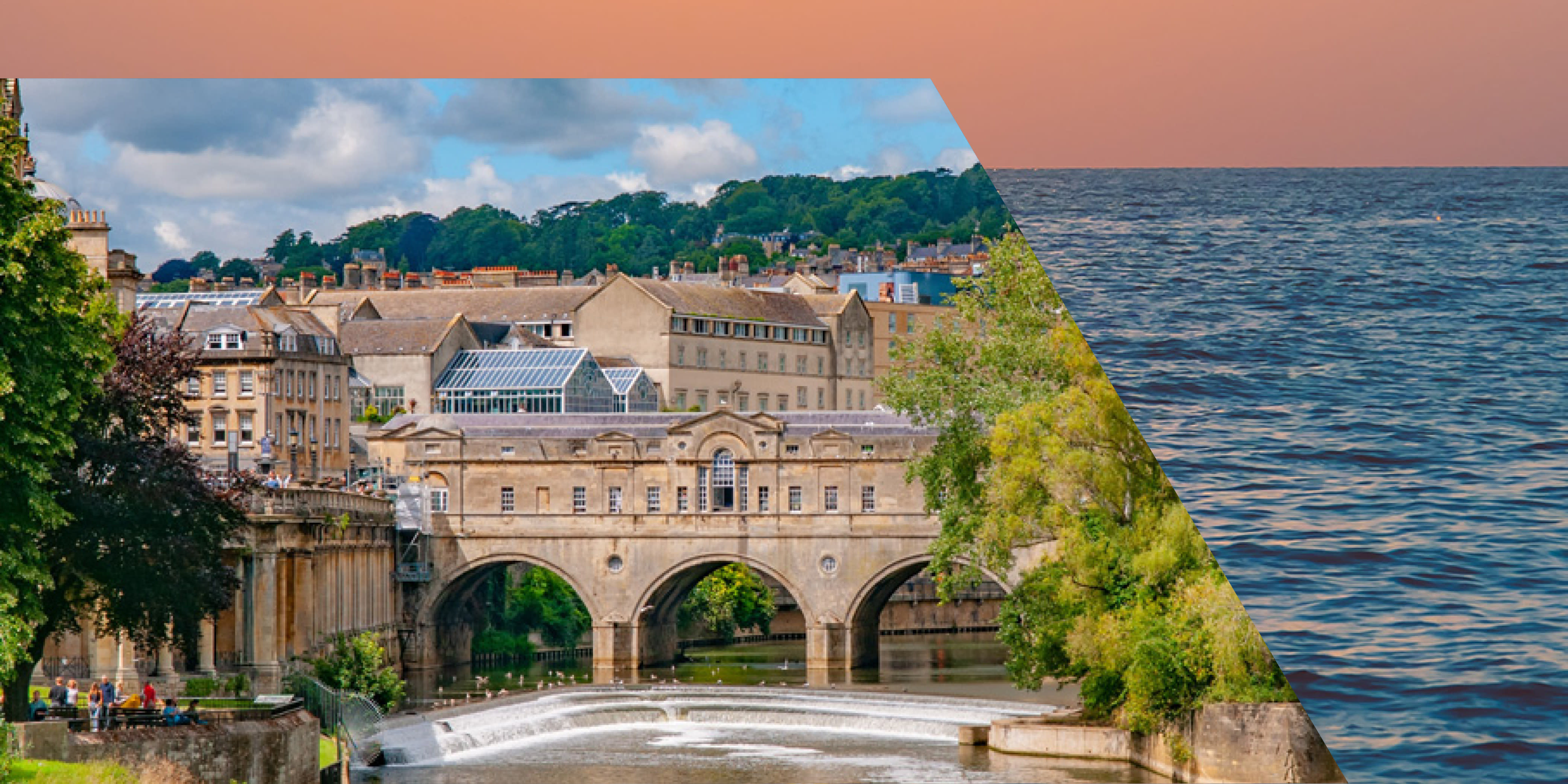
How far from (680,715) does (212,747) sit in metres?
20.8

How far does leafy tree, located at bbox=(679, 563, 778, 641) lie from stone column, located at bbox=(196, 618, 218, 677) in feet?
108

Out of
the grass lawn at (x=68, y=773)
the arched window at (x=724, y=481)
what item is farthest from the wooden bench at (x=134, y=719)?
the arched window at (x=724, y=481)

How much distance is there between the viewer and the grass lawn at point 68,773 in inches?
1016

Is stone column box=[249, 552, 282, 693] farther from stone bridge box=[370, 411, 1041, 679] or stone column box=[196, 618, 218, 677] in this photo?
stone bridge box=[370, 411, 1041, 679]

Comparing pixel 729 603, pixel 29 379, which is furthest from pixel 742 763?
pixel 729 603

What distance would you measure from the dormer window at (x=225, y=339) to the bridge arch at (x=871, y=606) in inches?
904

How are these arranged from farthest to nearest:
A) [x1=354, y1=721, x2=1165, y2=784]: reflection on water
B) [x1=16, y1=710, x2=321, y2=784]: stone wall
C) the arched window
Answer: the arched window, [x1=354, y1=721, x2=1165, y2=784]: reflection on water, [x1=16, y1=710, x2=321, y2=784]: stone wall

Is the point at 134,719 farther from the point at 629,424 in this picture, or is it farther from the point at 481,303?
the point at 481,303

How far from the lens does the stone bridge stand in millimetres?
69000

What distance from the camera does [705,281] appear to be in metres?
118

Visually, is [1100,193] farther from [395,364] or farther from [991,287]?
[395,364]

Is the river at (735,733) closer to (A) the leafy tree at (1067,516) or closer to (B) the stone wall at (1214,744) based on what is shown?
(B) the stone wall at (1214,744)

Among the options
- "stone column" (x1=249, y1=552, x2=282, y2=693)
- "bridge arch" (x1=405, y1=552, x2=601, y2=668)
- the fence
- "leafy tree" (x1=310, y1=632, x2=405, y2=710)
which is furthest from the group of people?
"bridge arch" (x1=405, y1=552, x2=601, y2=668)

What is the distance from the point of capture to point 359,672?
5353cm
